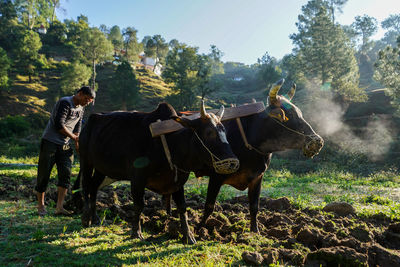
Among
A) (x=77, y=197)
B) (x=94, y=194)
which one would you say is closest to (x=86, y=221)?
(x=94, y=194)

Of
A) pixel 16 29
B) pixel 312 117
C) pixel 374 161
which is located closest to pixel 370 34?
pixel 312 117

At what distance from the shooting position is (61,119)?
5211 mm

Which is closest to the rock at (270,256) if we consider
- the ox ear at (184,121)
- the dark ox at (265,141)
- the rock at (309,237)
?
the rock at (309,237)

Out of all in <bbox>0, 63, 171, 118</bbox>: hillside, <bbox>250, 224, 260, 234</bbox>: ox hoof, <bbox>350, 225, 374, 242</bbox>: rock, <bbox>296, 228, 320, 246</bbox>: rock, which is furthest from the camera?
<bbox>0, 63, 171, 118</bbox>: hillside

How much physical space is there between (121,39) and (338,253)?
83.9 metres

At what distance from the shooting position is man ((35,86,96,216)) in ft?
17.3

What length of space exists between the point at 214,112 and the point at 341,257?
289 centimetres

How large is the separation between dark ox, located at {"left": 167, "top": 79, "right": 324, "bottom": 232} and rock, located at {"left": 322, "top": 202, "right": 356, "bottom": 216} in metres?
1.93

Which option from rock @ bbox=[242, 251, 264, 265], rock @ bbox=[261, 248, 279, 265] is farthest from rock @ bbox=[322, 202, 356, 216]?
rock @ bbox=[242, 251, 264, 265]

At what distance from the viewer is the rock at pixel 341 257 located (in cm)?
314

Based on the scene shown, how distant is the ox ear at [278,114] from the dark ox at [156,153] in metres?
1.09

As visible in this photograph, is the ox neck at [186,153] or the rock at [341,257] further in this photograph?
the ox neck at [186,153]

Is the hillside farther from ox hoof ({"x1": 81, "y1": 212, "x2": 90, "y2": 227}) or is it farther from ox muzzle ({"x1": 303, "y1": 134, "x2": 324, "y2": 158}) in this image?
ox muzzle ({"x1": 303, "y1": 134, "x2": 324, "y2": 158})

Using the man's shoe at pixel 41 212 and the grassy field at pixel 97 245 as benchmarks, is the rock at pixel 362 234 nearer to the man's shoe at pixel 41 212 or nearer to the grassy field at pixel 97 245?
the grassy field at pixel 97 245
